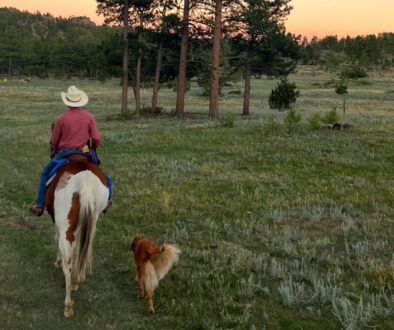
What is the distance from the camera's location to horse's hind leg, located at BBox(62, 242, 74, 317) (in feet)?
15.5

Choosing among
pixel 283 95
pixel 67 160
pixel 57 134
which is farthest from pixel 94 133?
pixel 283 95

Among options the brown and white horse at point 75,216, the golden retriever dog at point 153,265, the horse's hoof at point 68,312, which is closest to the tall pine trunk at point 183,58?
the brown and white horse at point 75,216

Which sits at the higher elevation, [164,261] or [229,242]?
[164,261]

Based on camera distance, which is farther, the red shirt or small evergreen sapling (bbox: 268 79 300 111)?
small evergreen sapling (bbox: 268 79 300 111)

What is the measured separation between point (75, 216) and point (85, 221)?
14cm

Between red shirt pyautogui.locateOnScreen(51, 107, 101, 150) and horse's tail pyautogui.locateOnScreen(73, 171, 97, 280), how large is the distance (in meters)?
1.08

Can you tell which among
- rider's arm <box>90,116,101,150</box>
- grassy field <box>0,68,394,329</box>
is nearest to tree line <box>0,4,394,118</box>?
grassy field <box>0,68,394,329</box>

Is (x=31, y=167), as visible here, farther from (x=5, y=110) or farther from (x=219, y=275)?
(x=5, y=110)

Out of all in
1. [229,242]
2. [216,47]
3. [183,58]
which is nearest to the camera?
[229,242]

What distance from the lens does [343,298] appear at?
489 cm

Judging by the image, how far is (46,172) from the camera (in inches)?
219

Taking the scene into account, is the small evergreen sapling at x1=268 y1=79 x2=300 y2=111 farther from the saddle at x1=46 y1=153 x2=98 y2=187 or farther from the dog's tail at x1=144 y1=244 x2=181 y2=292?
the dog's tail at x1=144 y1=244 x2=181 y2=292

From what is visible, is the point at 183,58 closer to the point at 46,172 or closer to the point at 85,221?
the point at 46,172

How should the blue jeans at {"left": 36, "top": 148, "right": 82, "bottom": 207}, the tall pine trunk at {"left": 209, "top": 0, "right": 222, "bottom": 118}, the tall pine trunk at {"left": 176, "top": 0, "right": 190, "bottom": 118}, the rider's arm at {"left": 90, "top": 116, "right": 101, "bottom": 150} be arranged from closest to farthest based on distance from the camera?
the blue jeans at {"left": 36, "top": 148, "right": 82, "bottom": 207}, the rider's arm at {"left": 90, "top": 116, "right": 101, "bottom": 150}, the tall pine trunk at {"left": 209, "top": 0, "right": 222, "bottom": 118}, the tall pine trunk at {"left": 176, "top": 0, "right": 190, "bottom": 118}
